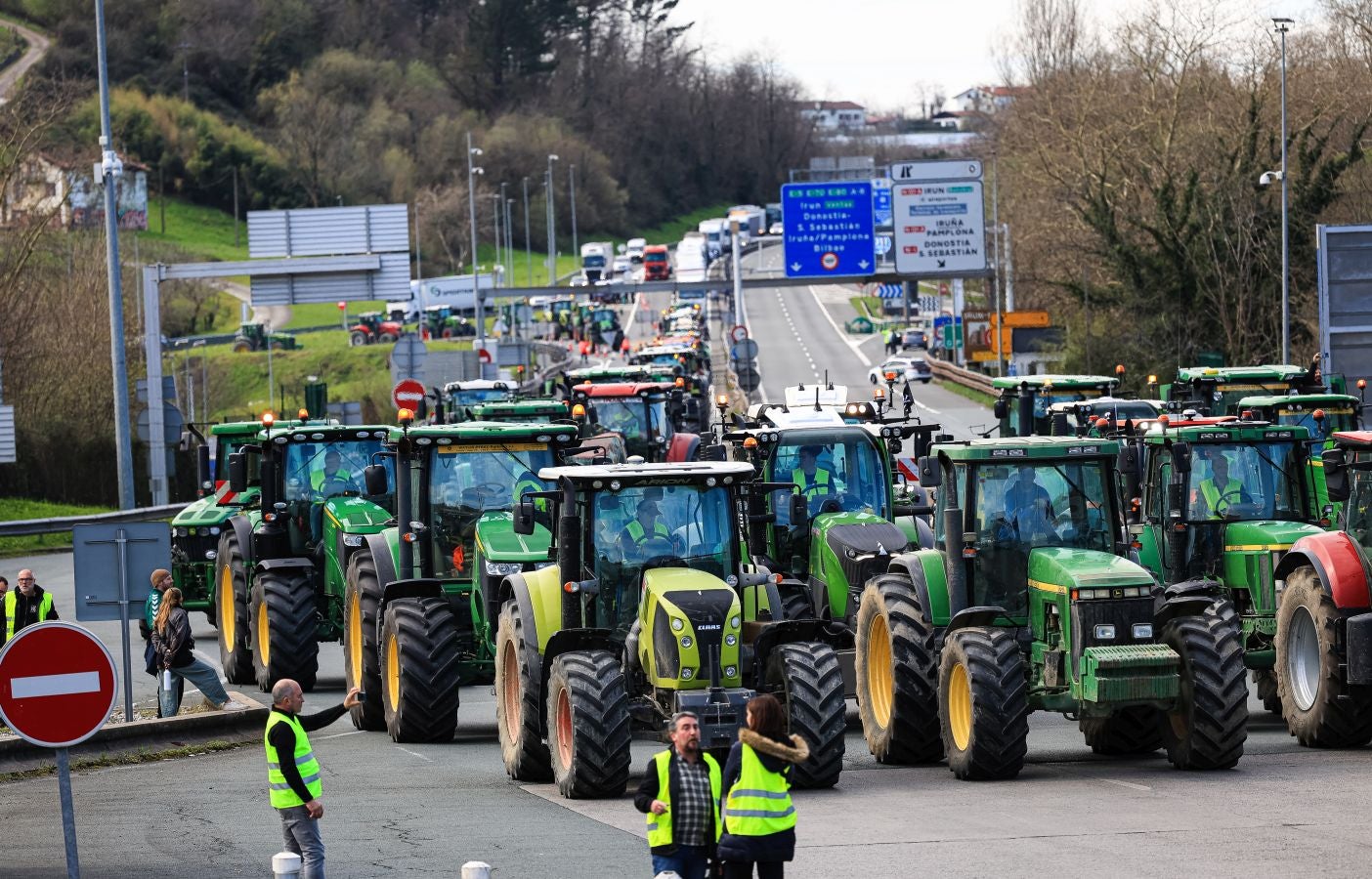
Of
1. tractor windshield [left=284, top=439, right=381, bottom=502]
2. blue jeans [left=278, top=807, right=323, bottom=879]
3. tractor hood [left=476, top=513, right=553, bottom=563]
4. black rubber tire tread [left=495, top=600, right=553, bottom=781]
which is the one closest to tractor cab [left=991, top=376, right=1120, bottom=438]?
tractor windshield [left=284, top=439, right=381, bottom=502]

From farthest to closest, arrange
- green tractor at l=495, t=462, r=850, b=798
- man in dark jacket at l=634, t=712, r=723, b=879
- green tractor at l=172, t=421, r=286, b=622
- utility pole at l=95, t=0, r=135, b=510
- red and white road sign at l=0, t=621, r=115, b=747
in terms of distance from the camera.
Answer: utility pole at l=95, t=0, r=135, b=510 < green tractor at l=172, t=421, r=286, b=622 < green tractor at l=495, t=462, r=850, b=798 < red and white road sign at l=0, t=621, r=115, b=747 < man in dark jacket at l=634, t=712, r=723, b=879

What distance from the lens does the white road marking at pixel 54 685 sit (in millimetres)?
10781

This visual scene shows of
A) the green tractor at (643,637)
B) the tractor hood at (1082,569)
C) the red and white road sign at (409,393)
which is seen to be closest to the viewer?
the green tractor at (643,637)

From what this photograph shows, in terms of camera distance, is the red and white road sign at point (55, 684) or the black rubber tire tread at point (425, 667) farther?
the black rubber tire tread at point (425, 667)

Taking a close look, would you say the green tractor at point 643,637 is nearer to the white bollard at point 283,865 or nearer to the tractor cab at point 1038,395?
the white bollard at point 283,865

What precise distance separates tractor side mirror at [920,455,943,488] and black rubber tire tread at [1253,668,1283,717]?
13.3ft

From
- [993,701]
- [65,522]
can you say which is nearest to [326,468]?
[993,701]

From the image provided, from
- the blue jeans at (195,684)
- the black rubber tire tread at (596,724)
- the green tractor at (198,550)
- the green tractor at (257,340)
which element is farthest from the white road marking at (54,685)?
the green tractor at (257,340)

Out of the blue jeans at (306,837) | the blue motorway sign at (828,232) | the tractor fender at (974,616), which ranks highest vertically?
the blue motorway sign at (828,232)

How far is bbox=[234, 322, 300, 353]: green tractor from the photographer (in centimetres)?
9919

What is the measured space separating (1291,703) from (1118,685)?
3148 mm

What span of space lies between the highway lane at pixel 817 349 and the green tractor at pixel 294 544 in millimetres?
25409

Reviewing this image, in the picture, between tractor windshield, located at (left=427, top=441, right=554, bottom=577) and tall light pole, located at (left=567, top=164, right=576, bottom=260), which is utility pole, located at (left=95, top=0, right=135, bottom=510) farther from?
tall light pole, located at (left=567, top=164, right=576, bottom=260)

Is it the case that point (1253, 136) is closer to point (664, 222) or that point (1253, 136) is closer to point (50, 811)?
point (50, 811)
